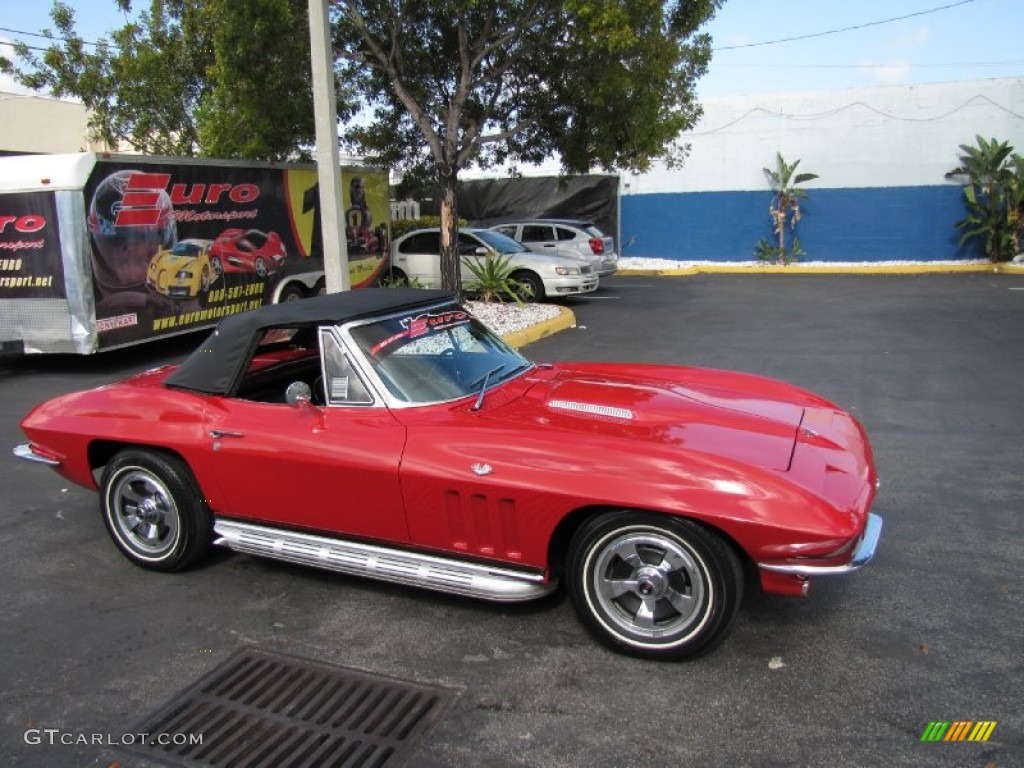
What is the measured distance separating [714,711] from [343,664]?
1.50 m

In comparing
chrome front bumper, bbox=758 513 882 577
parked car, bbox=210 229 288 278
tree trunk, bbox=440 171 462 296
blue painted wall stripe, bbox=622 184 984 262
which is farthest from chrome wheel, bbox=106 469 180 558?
blue painted wall stripe, bbox=622 184 984 262

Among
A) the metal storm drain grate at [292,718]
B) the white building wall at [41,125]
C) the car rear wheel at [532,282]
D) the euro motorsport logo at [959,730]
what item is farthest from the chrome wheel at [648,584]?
the white building wall at [41,125]

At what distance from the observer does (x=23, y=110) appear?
25766 mm

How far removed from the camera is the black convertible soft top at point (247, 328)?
13.2 feet

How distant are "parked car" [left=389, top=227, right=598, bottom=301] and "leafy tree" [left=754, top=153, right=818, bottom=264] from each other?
8.95 m

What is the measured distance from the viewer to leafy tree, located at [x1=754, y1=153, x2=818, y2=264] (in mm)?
21922

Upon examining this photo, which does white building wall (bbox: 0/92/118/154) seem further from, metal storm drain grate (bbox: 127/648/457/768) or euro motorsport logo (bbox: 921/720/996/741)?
euro motorsport logo (bbox: 921/720/996/741)

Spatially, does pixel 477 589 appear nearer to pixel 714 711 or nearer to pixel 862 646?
pixel 714 711

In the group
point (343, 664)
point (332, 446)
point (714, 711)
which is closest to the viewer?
point (714, 711)

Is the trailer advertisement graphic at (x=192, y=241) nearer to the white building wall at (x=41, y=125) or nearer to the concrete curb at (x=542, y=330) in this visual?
the concrete curb at (x=542, y=330)

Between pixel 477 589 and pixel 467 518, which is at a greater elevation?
pixel 467 518

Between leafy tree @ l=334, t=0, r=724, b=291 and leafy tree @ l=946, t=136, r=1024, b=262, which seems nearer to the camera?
leafy tree @ l=334, t=0, r=724, b=291

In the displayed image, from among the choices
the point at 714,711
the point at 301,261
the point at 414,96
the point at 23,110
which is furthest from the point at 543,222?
the point at 23,110

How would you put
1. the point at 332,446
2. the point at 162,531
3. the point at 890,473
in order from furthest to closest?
the point at 890,473 < the point at 162,531 < the point at 332,446
